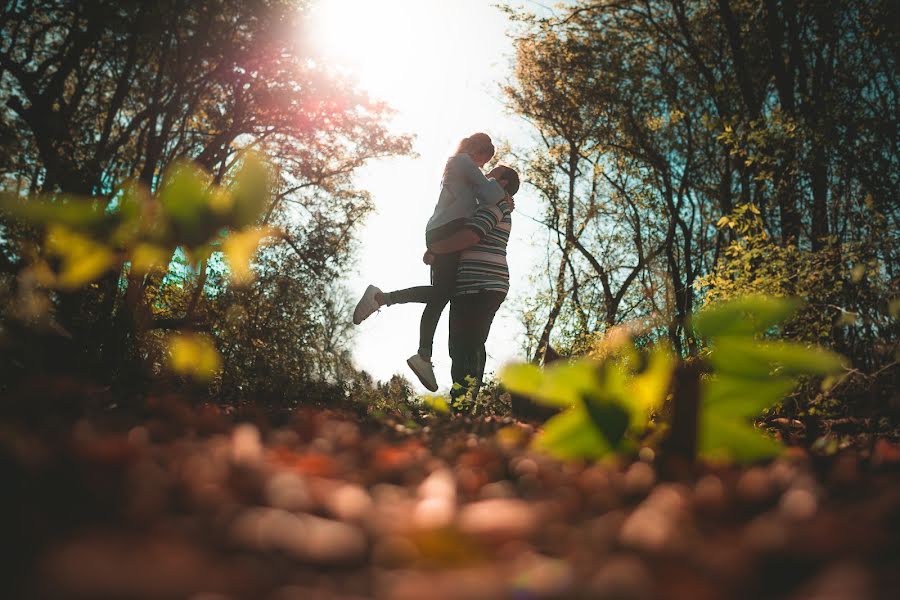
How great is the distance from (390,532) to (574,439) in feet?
1.47

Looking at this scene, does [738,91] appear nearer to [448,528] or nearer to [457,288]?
[457,288]

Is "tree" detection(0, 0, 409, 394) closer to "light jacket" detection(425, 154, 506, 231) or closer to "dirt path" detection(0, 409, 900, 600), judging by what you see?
"dirt path" detection(0, 409, 900, 600)

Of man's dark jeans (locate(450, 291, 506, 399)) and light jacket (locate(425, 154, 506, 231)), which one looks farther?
light jacket (locate(425, 154, 506, 231))

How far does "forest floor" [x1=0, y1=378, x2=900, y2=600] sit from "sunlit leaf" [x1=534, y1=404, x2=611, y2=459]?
2.1 inches

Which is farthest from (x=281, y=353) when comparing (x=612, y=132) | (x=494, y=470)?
(x=494, y=470)

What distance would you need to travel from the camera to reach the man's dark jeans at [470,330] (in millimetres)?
4387

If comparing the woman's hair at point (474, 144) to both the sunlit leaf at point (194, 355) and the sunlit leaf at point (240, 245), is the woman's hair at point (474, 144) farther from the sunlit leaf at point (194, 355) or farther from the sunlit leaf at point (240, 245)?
the sunlit leaf at point (240, 245)

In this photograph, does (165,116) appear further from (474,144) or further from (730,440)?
(730,440)

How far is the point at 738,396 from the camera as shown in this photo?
3.04ft

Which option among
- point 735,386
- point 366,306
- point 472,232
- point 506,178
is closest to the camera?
point 735,386

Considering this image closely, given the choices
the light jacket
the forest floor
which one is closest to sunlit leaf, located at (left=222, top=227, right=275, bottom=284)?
the forest floor

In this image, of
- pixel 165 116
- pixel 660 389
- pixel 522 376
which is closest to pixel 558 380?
pixel 522 376

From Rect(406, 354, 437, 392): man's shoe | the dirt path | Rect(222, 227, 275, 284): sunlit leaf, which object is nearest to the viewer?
the dirt path

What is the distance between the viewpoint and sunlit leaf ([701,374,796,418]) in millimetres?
913
